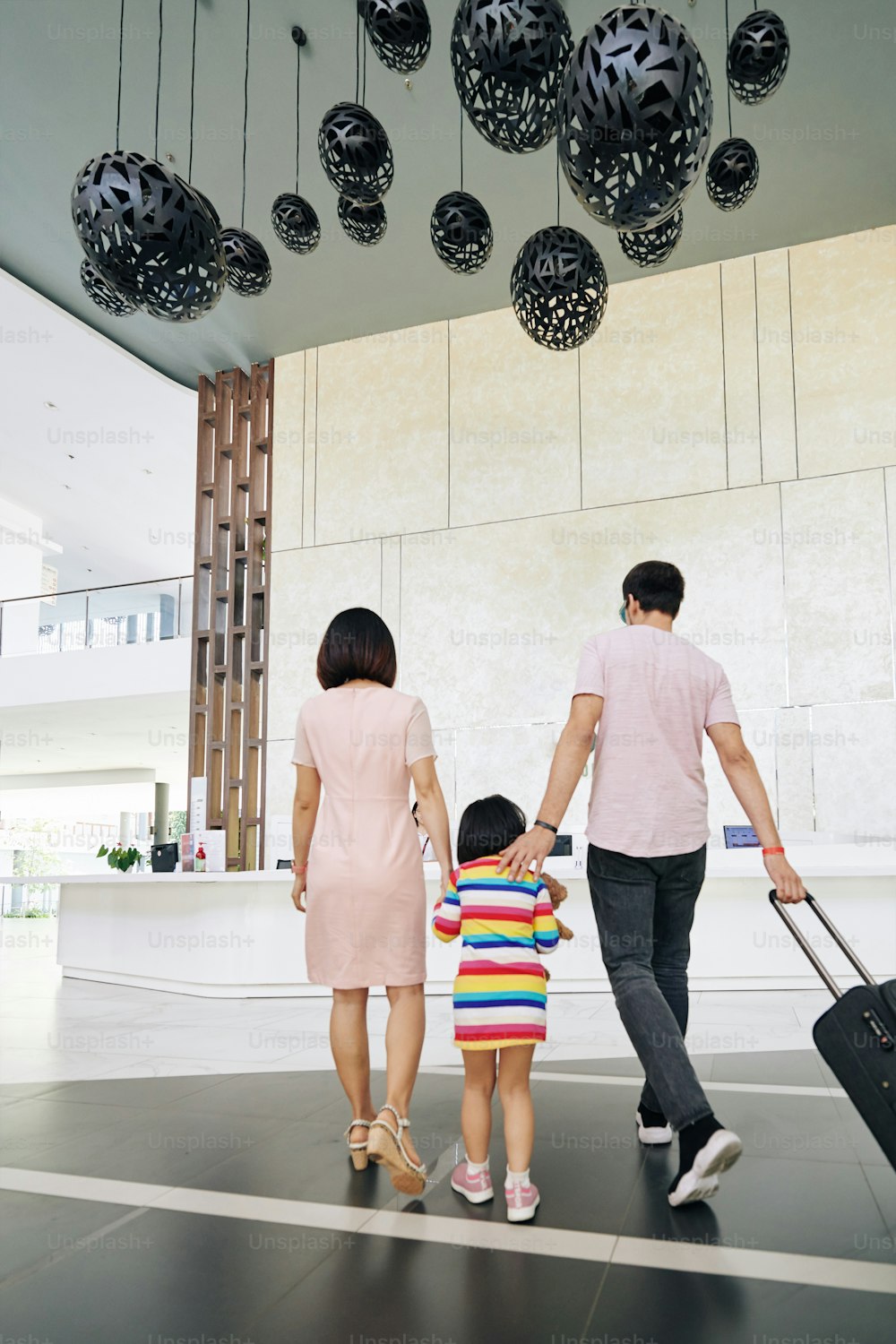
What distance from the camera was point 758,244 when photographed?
24.7ft

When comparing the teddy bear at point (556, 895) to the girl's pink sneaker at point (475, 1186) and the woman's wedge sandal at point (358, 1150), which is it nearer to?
the girl's pink sneaker at point (475, 1186)

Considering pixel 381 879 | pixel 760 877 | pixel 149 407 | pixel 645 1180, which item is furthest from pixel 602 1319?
pixel 149 407

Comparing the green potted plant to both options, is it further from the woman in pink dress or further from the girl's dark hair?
the girl's dark hair

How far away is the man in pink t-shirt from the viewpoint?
226cm

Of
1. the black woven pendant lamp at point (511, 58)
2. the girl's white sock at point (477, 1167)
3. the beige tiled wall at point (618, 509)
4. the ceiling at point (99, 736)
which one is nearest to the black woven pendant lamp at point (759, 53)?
the black woven pendant lamp at point (511, 58)

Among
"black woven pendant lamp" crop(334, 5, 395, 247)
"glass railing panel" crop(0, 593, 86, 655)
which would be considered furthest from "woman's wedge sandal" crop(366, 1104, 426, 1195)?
"glass railing panel" crop(0, 593, 86, 655)

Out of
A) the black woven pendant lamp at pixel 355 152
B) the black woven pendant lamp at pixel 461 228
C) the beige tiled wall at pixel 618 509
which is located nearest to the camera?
the black woven pendant lamp at pixel 355 152

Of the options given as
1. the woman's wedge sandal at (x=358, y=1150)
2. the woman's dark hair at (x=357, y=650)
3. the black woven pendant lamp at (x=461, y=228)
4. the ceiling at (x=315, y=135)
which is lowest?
the woman's wedge sandal at (x=358, y=1150)

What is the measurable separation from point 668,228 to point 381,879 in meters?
2.90

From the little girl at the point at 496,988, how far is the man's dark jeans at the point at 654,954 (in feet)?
0.72

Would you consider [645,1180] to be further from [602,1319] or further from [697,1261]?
[602,1319]

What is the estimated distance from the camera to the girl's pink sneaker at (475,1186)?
7.16 feet

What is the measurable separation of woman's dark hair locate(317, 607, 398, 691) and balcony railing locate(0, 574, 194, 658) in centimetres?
936

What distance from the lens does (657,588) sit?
8.51 ft
